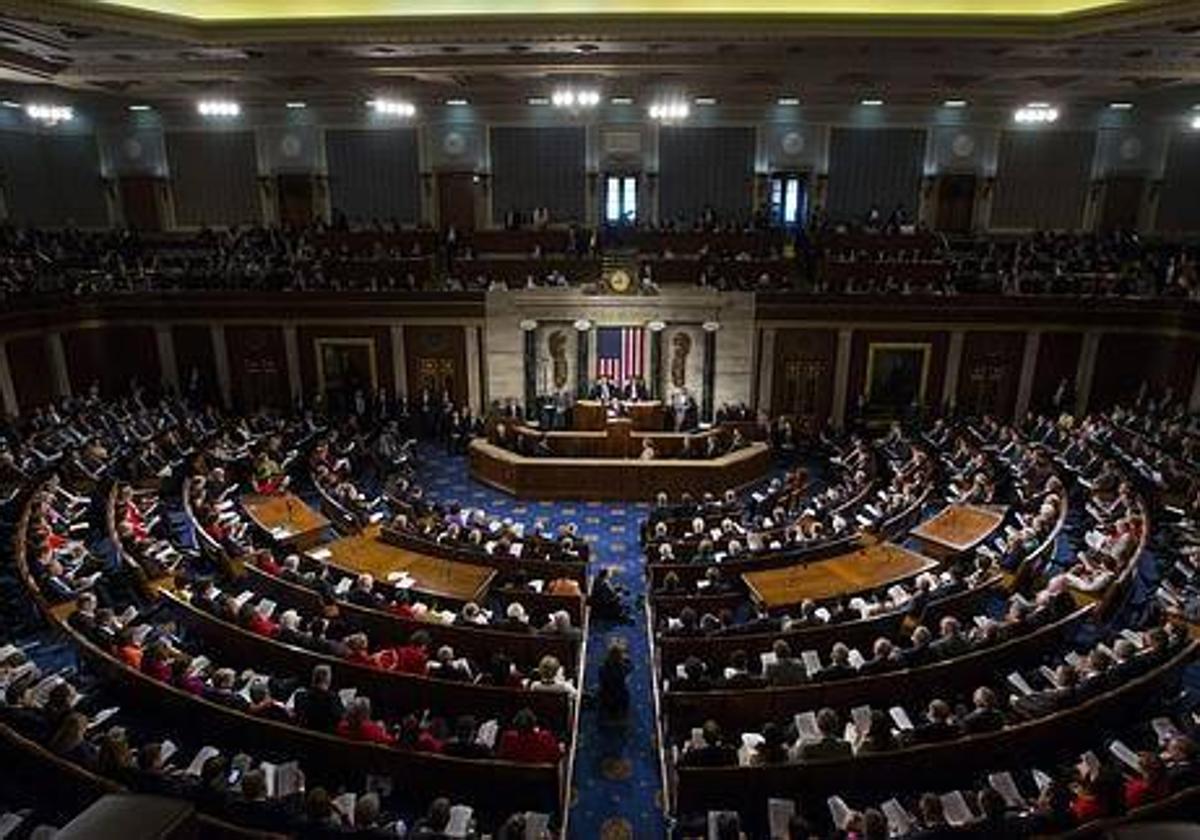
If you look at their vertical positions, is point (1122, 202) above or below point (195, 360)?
above

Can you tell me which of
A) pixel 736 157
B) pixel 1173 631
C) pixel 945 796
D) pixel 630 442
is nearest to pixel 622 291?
pixel 630 442

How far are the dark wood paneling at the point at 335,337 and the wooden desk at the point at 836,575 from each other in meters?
13.6

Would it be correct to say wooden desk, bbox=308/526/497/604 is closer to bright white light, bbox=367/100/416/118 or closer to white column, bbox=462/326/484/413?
white column, bbox=462/326/484/413

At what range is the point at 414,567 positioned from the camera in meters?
12.1

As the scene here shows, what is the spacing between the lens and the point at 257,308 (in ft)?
71.6

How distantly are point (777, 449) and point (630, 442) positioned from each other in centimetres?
447

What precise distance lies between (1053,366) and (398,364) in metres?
17.6

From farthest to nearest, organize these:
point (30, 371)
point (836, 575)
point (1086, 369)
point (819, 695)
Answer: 1. point (1086, 369)
2. point (30, 371)
3. point (836, 575)
4. point (819, 695)

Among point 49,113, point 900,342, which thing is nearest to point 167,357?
point 49,113

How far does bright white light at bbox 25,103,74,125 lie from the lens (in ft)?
73.4

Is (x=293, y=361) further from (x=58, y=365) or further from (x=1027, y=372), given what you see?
(x=1027, y=372)

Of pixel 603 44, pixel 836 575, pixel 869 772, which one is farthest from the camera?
pixel 603 44

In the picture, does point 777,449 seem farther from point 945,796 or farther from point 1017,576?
point 945,796

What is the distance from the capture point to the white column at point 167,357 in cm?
2191
